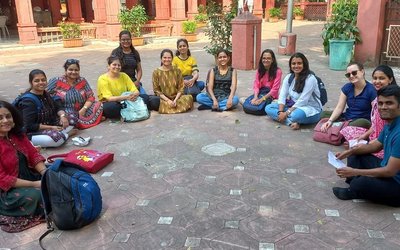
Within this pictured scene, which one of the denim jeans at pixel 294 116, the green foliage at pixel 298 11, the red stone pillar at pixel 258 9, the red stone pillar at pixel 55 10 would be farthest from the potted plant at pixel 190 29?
the green foliage at pixel 298 11

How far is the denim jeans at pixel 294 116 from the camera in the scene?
5496mm

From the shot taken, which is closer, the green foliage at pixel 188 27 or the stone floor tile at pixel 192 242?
the stone floor tile at pixel 192 242

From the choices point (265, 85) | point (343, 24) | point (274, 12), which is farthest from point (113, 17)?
point (274, 12)

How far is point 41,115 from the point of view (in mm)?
5055

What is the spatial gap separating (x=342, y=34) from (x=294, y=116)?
533 cm

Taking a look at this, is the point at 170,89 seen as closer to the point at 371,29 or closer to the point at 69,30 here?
the point at 371,29

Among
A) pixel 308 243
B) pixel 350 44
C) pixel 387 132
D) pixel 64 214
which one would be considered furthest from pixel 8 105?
pixel 350 44

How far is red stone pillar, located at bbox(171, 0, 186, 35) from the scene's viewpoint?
59.7 feet

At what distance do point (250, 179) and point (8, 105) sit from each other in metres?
2.50

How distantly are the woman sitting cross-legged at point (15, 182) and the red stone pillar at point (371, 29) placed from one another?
360 inches

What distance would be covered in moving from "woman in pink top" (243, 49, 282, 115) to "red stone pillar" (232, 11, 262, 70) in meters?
3.68

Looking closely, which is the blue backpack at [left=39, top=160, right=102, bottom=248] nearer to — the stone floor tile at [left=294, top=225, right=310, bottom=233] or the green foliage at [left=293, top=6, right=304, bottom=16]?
the stone floor tile at [left=294, top=225, right=310, bottom=233]

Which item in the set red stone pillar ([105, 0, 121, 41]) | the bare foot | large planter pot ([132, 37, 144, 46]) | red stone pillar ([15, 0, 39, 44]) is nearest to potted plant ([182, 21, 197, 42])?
large planter pot ([132, 37, 144, 46])

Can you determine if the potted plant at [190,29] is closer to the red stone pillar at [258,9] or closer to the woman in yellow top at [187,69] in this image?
the red stone pillar at [258,9]
